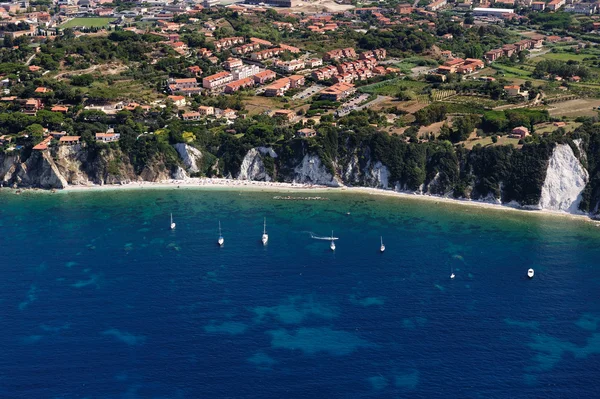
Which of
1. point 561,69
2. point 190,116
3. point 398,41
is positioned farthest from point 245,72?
point 561,69

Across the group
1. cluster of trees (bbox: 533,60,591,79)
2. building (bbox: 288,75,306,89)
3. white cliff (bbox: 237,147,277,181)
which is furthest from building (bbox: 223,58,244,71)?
cluster of trees (bbox: 533,60,591,79)

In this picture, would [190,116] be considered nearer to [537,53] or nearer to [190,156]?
[190,156]

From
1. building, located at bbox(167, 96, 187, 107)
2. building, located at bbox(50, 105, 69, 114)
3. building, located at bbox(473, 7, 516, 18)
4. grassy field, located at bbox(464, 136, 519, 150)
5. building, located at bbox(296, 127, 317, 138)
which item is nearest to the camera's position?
grassy field, located at bbox(464, 136, 519, 150)

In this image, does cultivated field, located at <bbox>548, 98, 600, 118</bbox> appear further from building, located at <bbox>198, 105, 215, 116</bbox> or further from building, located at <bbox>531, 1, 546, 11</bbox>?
building, located at <bbox>531, 1, 546, 11</bbox>

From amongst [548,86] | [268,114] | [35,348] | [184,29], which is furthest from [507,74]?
[35,348]

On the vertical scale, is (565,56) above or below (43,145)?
above

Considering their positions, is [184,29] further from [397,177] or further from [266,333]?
[266,333]

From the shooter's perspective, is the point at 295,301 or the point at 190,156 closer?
the point at 295,301
